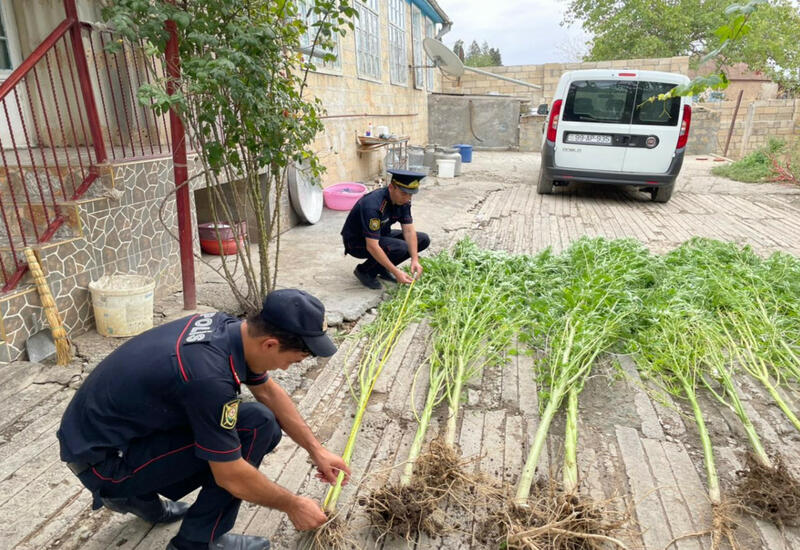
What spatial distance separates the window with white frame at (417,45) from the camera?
17.3 metres

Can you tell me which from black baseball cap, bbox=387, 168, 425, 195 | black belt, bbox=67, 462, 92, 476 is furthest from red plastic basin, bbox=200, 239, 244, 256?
black belt, bbox=67, 462, 92, 476

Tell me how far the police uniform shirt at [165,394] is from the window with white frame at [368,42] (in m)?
10.5

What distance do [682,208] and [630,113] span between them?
7.16ft

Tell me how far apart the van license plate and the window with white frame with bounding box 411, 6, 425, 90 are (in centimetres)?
881

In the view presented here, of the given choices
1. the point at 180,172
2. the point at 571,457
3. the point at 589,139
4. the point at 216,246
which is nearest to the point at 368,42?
the point at 589,139

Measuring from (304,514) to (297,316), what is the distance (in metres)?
0.85

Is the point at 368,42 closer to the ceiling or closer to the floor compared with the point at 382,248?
closer to the ceiling

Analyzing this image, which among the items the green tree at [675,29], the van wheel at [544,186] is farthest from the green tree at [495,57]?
the van wheel at [544,186]

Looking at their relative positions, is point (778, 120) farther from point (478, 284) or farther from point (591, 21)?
point (478, 284)

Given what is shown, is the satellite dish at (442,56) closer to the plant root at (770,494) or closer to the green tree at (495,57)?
the plant root at (770,494)

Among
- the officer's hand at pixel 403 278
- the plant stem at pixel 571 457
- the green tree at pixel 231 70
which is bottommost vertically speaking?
the plant stem at pixel 571 457

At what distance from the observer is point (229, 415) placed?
188 centimetres

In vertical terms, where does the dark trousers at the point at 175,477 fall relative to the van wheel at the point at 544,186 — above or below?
above

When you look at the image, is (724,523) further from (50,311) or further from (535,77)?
(535,77)
